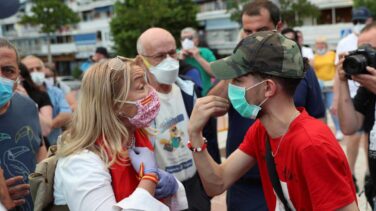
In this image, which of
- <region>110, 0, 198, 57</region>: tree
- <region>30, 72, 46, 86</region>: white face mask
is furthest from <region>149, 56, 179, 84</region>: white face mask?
<region>110, 0, 198, 57</region>: tree

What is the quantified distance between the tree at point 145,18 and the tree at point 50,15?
7395 mm

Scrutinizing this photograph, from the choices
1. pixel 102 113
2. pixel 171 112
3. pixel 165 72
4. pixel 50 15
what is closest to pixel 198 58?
pixel 165 72

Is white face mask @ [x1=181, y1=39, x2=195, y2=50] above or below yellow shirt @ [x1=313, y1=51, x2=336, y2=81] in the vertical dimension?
above

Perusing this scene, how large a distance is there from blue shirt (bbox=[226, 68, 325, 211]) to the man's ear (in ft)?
3.54

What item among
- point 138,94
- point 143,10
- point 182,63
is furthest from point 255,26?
point 143,10

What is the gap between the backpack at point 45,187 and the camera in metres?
2.26

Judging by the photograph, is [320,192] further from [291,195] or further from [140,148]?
[140,148]

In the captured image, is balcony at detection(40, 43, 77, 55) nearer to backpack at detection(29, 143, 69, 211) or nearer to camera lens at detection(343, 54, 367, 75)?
camera lens at detection(343, 54, 367, 75)

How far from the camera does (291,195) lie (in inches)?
83.8

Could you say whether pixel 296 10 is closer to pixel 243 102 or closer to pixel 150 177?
pixel 243 102

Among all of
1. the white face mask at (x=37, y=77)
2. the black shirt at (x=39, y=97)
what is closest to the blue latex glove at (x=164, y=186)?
the black shirt at (x=39, y=97)

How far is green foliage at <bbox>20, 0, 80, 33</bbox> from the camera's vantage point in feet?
157

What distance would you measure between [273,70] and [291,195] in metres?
0.53

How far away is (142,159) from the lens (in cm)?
233
